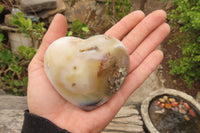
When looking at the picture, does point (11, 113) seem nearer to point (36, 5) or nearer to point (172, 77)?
point (36, 5)

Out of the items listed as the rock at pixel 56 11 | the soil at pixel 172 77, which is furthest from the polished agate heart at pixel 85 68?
the soil at pixel 172 77

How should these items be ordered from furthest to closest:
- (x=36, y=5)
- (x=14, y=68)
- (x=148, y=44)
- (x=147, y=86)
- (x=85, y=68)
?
(x=147, y=86)
(x=36, y=5)
(x=14, y=68)
(x=148, y=44)
(x=85, y=68)

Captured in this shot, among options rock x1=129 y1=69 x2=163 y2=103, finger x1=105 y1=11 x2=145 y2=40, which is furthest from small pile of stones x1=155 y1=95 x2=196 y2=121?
finger x1=105 y1=11 x2=145 y2=40

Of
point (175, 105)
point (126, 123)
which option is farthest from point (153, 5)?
point (126, 123)

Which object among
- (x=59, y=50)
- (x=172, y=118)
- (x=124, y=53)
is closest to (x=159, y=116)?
(x=172, y=118)

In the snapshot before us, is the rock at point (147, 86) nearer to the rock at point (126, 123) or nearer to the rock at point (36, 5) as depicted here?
the rock at point (126, 123)

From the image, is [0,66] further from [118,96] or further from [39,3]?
[118,96]
